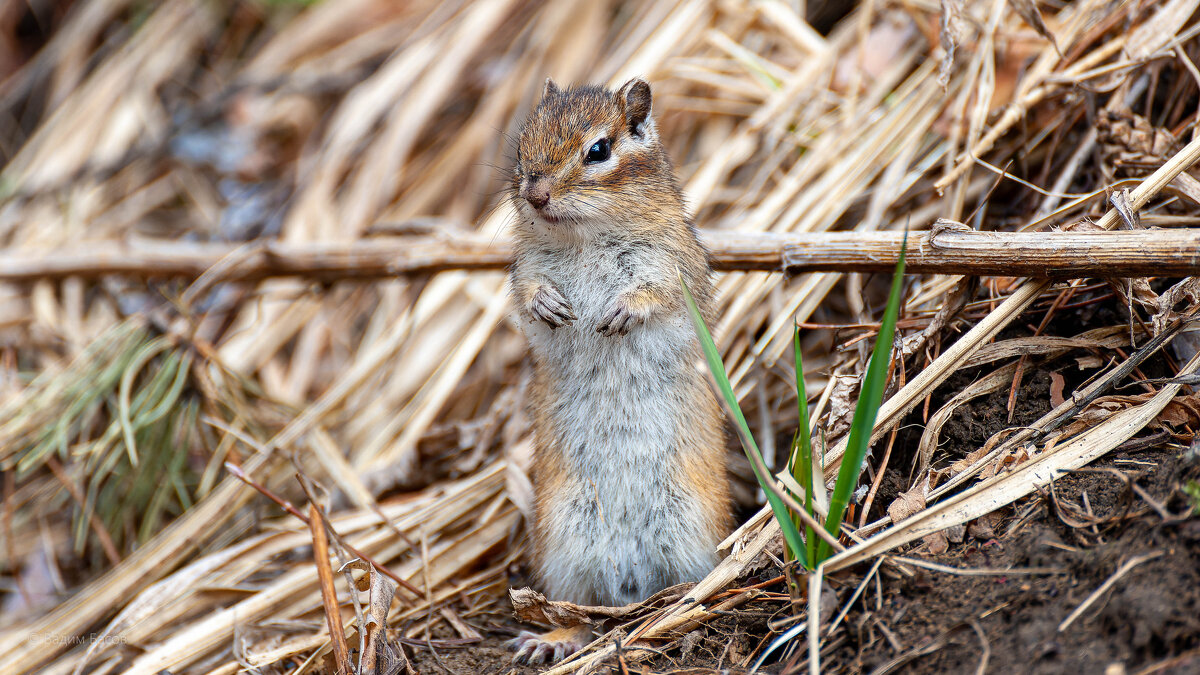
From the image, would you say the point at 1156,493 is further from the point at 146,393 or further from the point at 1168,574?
the point at 146,393

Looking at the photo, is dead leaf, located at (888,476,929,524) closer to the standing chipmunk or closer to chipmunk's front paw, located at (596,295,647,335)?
the standing chipmunk

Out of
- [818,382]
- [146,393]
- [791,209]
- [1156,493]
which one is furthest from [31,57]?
[1156,493]

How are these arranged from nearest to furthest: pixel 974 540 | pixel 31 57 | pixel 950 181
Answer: pixel 974 540, pixel 950 181, pixel 31 57

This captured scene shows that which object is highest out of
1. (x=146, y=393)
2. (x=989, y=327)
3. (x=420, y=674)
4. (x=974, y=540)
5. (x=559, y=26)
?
(x=559, y=26)

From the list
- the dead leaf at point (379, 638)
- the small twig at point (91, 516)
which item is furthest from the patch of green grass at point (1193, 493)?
the small twig at point (91, 516)

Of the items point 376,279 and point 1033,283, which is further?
point 376,279

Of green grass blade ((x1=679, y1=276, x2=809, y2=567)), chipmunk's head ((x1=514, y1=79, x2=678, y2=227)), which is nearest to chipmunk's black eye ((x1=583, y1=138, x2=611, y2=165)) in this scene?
chipmunk's head ((x1=514, y1=79, x2=678, y2=227))

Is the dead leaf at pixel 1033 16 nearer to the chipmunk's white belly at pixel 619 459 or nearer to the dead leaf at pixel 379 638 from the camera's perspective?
the chipmunk's white belly at pixel 619 459
